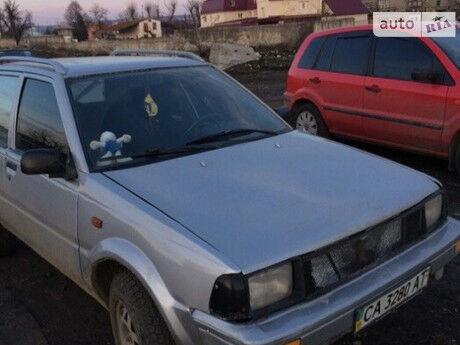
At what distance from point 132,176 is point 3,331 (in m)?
1.51

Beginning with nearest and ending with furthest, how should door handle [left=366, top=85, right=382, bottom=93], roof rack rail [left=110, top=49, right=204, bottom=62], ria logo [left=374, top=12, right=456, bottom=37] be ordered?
roof rack rail [left=110, top=49, right=204, bottom=62] → ria logo [left=374, top=12, right=456, bottom=37] → door handle [left=366, top=85, right=382, bottom=93]

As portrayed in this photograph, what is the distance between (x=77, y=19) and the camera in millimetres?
92562

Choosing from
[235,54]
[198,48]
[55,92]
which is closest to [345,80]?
[55,92]

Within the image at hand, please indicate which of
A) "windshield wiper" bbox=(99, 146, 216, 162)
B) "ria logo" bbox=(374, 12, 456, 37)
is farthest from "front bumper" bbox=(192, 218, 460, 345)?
"ria logo" bbox=(374, 12, 456, 37)

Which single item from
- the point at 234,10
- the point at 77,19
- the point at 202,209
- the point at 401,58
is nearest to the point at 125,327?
the point at 202,209

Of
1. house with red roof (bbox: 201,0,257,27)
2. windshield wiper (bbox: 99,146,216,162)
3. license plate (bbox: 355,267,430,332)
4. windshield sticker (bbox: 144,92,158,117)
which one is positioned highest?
house with red roof (bbox: 201,0,257,27)

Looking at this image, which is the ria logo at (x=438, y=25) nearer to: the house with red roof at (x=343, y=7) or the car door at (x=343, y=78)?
the car door at (x=343, y=78)

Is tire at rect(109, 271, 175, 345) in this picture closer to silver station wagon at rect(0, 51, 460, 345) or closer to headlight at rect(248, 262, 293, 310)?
silver station wagon at rect(0, 51, 460, 345)

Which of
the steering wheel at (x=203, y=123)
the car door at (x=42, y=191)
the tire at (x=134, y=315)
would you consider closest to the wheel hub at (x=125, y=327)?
the tire at (x=134, y=315)

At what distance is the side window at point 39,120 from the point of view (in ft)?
10.3

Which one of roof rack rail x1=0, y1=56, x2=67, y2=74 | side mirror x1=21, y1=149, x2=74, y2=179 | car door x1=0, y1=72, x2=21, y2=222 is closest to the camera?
side mirror x1=21, y1=149, x2=74, y2=179

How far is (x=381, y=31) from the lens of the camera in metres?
6.18

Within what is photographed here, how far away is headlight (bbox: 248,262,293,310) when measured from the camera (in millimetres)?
2096

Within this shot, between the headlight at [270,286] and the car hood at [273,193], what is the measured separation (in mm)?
50
